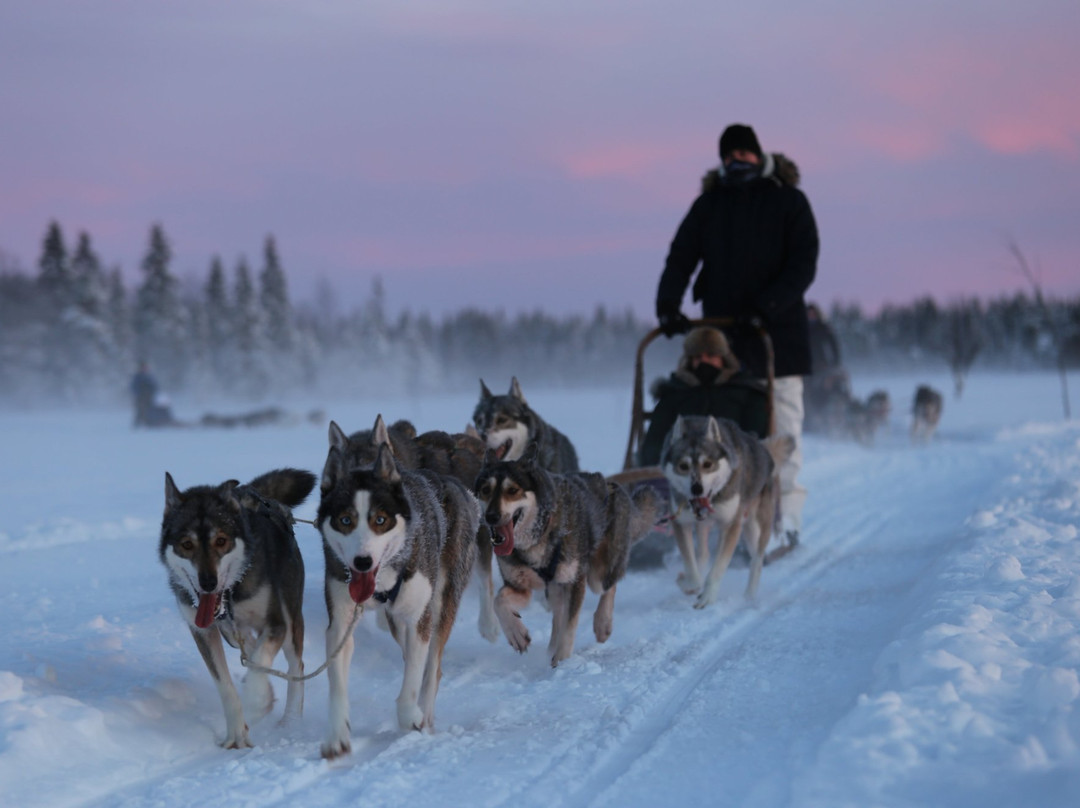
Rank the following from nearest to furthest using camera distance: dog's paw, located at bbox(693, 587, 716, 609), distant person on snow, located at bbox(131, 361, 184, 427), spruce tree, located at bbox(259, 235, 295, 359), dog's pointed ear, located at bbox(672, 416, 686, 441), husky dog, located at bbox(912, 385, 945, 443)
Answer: dog's paw, located at bbox(693, 587, 716, 609) → dog's pointed ear, located at bbox(672, 416, 686, 441) → husky dog, located at bbox(912, 385, 945, 443) → distant person on snow, located at bbox(131, 361, 184, 427) → spruce tree, located at bbox(259, 235, 295, 359)

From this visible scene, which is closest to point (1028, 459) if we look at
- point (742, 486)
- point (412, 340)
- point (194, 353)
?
point (742, 486)

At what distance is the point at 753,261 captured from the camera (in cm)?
650

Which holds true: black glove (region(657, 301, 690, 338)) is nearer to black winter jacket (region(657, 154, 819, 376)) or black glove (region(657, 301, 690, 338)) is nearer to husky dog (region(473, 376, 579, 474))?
black winter jacket (region(657, 154, 819, 376))

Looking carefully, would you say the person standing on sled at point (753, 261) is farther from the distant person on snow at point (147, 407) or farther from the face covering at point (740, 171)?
the distant person on snow at point (147, 407)

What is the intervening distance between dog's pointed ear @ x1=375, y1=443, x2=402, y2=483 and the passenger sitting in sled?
11.2 feet

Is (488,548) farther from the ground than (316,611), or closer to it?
farther from the ground

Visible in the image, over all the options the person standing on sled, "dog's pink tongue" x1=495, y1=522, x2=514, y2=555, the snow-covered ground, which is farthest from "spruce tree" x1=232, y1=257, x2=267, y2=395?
"dog's pink tongue" x1=495, y1=522, x2=514, y2=555

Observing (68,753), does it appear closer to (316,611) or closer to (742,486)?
(316,611)

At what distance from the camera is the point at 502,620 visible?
4242mm

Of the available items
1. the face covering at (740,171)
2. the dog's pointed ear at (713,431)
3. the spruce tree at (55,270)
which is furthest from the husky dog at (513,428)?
the spruce tree at (55,270)

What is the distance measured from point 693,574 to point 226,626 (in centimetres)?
308

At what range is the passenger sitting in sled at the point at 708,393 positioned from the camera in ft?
21.0

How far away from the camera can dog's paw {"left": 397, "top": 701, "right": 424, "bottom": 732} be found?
3.33 metres

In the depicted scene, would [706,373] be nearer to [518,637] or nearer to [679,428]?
[679,428]
